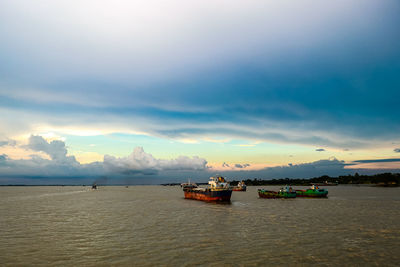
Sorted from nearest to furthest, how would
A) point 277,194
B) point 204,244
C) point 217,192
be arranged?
point 204,244, point 217,192, point 277,194

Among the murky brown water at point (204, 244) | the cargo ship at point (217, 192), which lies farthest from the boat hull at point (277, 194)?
the murky brown water at point (204, 244)

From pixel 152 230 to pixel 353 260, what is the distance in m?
20.3

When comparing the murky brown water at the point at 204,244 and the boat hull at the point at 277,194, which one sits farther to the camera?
the boat hull at the point at 277,194

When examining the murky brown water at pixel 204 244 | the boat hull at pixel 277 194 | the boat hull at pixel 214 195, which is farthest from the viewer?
the boat hull at pixel 277 194

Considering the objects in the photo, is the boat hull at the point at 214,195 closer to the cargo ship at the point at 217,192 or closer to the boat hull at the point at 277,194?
the cargo ship at the point at 217,192

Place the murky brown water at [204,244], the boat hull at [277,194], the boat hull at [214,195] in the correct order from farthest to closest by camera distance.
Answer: the boat hull at [277,194] → the boat hull at [214,195] → the murky brown water at [204,244]

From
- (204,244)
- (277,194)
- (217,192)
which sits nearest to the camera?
(204,244)

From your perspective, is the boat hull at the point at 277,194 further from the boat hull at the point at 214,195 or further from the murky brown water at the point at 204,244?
the murky brown water at the point at 204,244

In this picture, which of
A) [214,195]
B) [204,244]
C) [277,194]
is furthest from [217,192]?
[204,244]

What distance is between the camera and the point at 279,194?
81.7m

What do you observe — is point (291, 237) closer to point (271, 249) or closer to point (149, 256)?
point (271, 249)

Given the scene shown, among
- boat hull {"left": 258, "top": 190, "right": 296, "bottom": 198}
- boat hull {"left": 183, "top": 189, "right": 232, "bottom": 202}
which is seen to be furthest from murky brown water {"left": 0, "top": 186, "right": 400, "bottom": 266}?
boat hull {"left": 258, "top": 190, "right": 296, "bottom": 198}

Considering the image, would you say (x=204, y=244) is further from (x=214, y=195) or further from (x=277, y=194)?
(x=277, y=194)

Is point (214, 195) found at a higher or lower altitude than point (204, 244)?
higher
